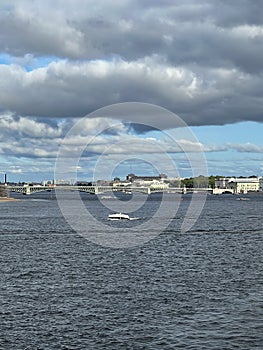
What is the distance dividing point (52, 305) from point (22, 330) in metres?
6.42

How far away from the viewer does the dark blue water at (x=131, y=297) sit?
3488cm

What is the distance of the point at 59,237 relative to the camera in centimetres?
9744

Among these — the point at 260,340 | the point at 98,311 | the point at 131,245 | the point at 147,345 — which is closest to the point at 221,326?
the point at 260,340

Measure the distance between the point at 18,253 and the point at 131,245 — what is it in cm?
1732

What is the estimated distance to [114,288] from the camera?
49.2 meters

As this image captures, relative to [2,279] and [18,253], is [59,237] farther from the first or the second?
[2,279]

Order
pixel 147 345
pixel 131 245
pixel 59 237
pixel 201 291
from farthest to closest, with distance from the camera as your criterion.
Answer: pixel 59 237
pixel 131 245
pixel 201 291
pixel 147 345

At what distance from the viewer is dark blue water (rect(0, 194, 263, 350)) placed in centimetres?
3488

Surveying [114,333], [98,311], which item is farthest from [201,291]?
[114,333]

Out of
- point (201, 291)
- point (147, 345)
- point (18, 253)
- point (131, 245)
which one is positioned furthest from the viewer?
point (131, 245)

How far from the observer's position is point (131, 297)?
4553 centimetres

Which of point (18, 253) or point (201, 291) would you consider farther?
point (18, 253)

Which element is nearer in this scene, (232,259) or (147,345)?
(147,345)

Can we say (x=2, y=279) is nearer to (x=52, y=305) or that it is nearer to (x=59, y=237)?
(x=52, y=305)
